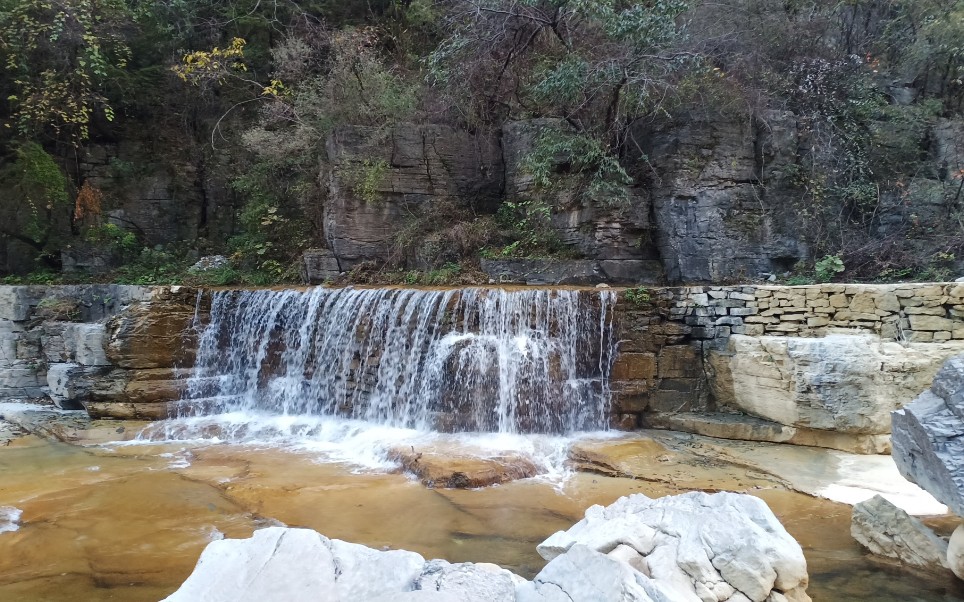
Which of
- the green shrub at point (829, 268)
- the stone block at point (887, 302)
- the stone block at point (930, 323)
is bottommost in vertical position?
the stone block at point (930, 323)

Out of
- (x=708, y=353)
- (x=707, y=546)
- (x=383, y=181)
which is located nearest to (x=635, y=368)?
(x=708, y=353)

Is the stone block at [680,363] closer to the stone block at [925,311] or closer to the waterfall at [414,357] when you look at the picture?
the waterfall at [414,357]

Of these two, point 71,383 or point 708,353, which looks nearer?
point 708,353

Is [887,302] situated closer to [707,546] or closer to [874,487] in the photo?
[874,487]

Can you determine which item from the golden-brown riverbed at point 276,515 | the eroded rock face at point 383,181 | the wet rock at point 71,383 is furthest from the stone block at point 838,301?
the wet rock at point 71,383

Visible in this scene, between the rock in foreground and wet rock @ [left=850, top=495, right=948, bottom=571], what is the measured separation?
1026 millimetres

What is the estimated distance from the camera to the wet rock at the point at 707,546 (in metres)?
2.91

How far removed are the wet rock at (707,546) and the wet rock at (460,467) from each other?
1655 millimetres

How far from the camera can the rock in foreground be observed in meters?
2.36

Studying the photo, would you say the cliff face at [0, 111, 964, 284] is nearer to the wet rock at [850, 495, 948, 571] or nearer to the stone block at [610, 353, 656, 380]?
the stone block at [610, 353, 656, 380]

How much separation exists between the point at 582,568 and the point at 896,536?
7.76 ft

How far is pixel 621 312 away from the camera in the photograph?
688cm

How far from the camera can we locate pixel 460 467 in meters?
5.26

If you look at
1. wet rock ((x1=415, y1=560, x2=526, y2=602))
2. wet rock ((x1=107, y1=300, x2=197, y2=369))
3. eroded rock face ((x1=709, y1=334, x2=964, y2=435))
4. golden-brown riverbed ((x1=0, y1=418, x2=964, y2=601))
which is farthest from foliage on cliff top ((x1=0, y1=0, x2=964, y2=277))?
wet rock ((x1=415, y1=560, x2=526, y2=602))
